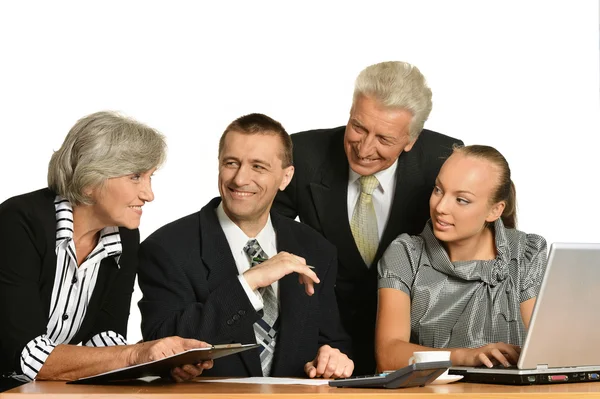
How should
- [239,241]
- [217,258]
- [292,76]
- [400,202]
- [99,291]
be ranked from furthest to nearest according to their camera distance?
[292,76] < [400,202] < [239,241] < [217,258] < [99,291]

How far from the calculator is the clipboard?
24 cm

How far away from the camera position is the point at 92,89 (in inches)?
202

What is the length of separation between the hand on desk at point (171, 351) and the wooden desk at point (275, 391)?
73mm

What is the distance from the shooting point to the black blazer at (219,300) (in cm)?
269

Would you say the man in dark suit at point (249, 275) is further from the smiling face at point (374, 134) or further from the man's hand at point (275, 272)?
the smiling face at point (374, 134)

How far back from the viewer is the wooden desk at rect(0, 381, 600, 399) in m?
2.00

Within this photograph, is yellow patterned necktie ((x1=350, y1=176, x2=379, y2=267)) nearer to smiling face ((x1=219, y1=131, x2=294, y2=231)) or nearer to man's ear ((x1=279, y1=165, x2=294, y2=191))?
man's ear ((x1=279, y1=165, x2=294, y2=191))

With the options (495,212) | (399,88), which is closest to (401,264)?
(495,212)

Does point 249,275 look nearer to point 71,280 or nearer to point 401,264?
point 71,280

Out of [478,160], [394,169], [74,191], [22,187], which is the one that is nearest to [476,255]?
[478,160]

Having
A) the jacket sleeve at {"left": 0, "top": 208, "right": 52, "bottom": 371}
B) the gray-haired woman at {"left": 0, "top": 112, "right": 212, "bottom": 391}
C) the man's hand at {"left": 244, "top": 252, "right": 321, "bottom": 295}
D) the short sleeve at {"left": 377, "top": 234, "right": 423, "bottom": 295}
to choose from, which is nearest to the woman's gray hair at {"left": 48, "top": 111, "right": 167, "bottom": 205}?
the gray-haired woman at {"left": 0, "top": 112, "right": 212, "bottom": 391}

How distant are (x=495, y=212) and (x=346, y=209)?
1.89 feet

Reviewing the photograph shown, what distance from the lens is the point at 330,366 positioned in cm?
257

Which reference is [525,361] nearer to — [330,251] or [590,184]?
[330,251]
